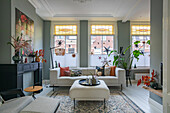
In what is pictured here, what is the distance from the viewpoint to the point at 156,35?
2814mm

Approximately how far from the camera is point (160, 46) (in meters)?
2.68

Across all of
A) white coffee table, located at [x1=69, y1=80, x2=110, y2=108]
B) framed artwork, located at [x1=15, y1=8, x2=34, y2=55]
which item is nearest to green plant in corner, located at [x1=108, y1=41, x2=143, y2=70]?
white coffee table, located at [x1=69, y1=80, x2=110, y2=108]

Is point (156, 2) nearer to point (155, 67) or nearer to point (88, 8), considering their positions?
point (155, 67)

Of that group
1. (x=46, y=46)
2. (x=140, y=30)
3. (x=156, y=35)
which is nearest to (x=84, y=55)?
(x=46, y=46)

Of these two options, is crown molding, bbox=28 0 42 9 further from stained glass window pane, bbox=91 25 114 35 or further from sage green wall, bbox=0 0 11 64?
stained glass window pane, bbox=91 25 114 35

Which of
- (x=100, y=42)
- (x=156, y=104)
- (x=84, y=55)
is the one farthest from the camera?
(x=100, y=42)

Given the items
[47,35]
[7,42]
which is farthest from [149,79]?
[47,35]

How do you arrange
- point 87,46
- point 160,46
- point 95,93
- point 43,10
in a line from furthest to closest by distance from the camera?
point 87,46 < point 43,10 < point 95,93 < point 160,46

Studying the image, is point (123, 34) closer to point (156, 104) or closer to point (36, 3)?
point (156, 104)

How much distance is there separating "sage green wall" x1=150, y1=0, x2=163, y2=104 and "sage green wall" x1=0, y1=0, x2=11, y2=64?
3.54 metres

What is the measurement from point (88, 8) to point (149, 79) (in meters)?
3.26

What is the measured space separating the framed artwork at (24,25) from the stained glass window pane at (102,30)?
111 inches

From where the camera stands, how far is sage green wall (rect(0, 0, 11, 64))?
287cm

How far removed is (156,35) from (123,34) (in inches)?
113
